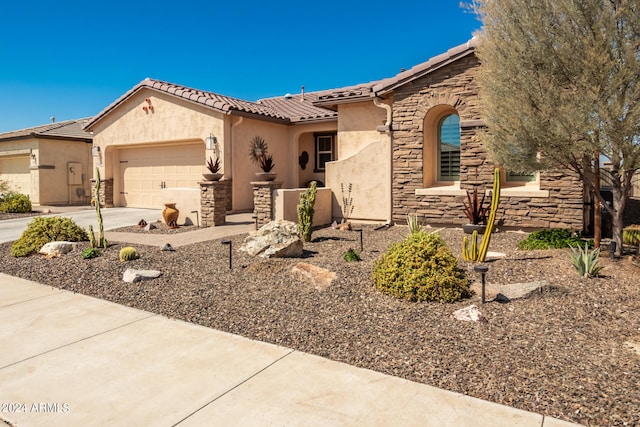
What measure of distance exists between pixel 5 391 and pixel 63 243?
646 centimetres

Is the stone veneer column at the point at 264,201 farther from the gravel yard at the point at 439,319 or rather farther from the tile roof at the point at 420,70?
the tile roof at the point at 420,70

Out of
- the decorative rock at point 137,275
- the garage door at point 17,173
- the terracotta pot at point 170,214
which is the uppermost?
the garage door at point 17,173

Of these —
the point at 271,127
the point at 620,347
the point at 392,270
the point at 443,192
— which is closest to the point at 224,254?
the point at 392,270

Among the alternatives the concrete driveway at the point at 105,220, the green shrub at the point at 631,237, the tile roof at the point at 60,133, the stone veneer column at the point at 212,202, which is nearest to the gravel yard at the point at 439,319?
the green shrub at the point at 631,237

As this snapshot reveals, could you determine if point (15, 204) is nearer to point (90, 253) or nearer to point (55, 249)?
point (55, 249)

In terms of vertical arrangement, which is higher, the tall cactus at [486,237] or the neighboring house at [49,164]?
the neighboring house at [49,164]

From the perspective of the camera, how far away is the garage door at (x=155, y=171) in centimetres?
1758

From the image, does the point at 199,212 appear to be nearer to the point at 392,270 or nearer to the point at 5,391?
the point at 392,270

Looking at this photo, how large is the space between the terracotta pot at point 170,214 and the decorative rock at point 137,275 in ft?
20.7

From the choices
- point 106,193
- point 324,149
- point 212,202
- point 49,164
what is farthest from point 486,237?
point 49,164

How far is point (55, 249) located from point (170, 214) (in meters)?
4.53

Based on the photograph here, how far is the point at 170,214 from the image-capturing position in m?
13.6

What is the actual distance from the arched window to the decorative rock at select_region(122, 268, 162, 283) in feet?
28.0

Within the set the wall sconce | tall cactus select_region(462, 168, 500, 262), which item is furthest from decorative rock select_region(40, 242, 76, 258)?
tall cactus select_region(462, 168, 500, 262)
